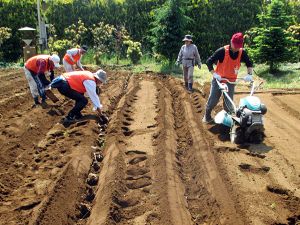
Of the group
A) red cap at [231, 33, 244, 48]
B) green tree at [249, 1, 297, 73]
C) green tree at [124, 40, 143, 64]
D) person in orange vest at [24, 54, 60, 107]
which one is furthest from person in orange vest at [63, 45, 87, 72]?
green tree at [249, 1, 297, 73]

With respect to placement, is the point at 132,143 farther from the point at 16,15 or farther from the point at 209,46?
the point at 16,15

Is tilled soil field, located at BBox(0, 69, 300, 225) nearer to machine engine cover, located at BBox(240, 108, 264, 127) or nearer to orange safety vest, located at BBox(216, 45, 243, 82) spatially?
machine engine cover, located at BBox(240, 108, 264, 127)

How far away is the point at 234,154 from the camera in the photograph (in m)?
4.61

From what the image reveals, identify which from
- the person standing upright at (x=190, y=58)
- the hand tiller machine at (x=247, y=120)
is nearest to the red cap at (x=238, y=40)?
the hand tiller machine at (x=247, y=120)

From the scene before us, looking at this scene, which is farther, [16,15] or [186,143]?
[16,15]

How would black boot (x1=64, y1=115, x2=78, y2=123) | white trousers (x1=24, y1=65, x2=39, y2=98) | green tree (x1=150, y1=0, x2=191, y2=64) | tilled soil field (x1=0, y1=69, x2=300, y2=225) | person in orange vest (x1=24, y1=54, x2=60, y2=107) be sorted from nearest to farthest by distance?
tilled soil field (x1=0, y1=69, x2=300, y2=225) → black boot (x1=64, y1=115, x2=78, y2=123) → person in orange vest (x1=24, y1=54, x2=60, y2=107) → white trousers (x1=24, y1=65, x2=39, y2=98) → green tree (x1=150, y1=0, x2=191, y2=64)

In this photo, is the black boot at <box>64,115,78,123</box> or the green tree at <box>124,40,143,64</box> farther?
the green tree at <box>124,40,143,64</box>

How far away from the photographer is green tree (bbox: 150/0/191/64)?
38.1ft

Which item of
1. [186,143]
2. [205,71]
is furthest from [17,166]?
[205,71]

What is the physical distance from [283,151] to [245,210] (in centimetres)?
196

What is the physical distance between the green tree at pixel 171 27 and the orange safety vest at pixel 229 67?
678 centimetres

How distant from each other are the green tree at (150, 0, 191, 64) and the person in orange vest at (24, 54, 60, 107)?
6080 millimetres

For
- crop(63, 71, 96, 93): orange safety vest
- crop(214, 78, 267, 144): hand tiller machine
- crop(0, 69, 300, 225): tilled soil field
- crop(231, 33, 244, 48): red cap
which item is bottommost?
crop(0, 69, 300, 225): tilled soil field

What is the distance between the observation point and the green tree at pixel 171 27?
1162cm
